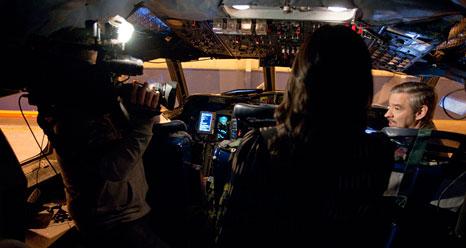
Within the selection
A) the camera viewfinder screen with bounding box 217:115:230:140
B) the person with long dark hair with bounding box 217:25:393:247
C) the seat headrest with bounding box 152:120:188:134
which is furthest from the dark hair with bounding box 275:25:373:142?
the camera viewfinder screen with bounding box 217:115:230:140

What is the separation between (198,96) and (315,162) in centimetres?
369

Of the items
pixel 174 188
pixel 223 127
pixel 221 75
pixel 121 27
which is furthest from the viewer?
pixel 221 75

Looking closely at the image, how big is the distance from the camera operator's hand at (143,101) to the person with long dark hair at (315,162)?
2.99 feet

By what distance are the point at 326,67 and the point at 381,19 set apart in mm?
1428

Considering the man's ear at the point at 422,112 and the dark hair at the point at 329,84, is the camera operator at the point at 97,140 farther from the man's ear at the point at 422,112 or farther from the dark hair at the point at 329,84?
the man's ear at the point at 422,112

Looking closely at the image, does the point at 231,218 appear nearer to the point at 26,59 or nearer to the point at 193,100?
the point at 26,59

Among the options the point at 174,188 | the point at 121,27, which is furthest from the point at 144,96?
the point at 174,188

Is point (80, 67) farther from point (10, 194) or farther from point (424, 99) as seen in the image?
point (424, 99)

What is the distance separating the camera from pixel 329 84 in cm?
100

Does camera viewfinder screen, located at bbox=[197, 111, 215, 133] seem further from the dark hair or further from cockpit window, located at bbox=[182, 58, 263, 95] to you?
cockpit window, located at bbox=[182, 58, 263, 95]

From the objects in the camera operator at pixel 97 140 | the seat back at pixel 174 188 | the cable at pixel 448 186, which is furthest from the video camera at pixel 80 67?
the cable at pixel 448 186

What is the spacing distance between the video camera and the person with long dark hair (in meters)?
0.92

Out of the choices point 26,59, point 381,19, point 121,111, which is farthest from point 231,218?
point 381,19

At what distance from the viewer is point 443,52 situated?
11.4ft
